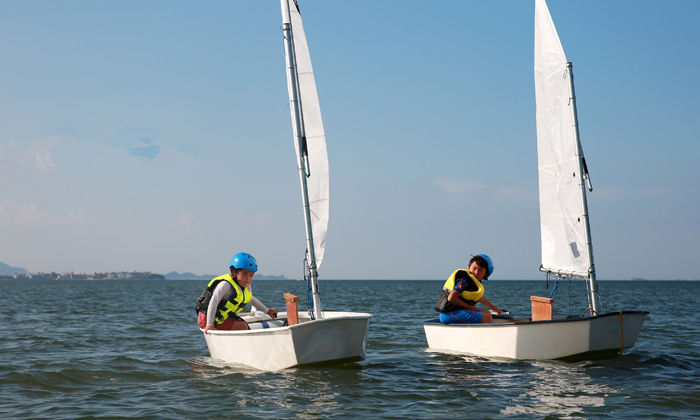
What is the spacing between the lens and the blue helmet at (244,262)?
29.4ft

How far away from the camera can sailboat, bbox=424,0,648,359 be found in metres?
9.38

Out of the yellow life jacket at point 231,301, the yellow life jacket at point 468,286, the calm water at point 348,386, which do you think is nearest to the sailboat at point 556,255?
the calm water at point 348,386

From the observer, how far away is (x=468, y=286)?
402 inches

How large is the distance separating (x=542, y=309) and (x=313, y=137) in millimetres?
5186

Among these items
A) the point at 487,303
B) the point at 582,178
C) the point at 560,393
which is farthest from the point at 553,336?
the point at 582,178

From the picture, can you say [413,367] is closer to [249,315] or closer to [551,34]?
[249,315]

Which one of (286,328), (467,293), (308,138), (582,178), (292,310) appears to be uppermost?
(308,138)

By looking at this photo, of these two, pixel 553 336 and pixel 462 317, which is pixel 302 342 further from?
pixel 553 336

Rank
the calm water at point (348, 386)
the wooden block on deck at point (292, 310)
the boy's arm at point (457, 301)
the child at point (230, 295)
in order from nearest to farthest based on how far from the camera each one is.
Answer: the calm water at point (348, 386)
the wooden block on deck at point (292, 310)
the child at point (230, 295)
the boy's arm at point (457, 301)

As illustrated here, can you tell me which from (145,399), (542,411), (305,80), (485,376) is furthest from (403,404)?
(305,80)

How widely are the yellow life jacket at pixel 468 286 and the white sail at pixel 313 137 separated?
9.03 feet

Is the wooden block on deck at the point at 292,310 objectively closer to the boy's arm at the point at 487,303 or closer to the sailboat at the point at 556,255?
the sailboat at the point at 556,255

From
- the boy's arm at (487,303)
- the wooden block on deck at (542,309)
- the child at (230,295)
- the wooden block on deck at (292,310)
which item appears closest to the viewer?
the wooden block on deck at (292,310)

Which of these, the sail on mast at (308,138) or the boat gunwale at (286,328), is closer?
the boat gunwale at (286,328)
